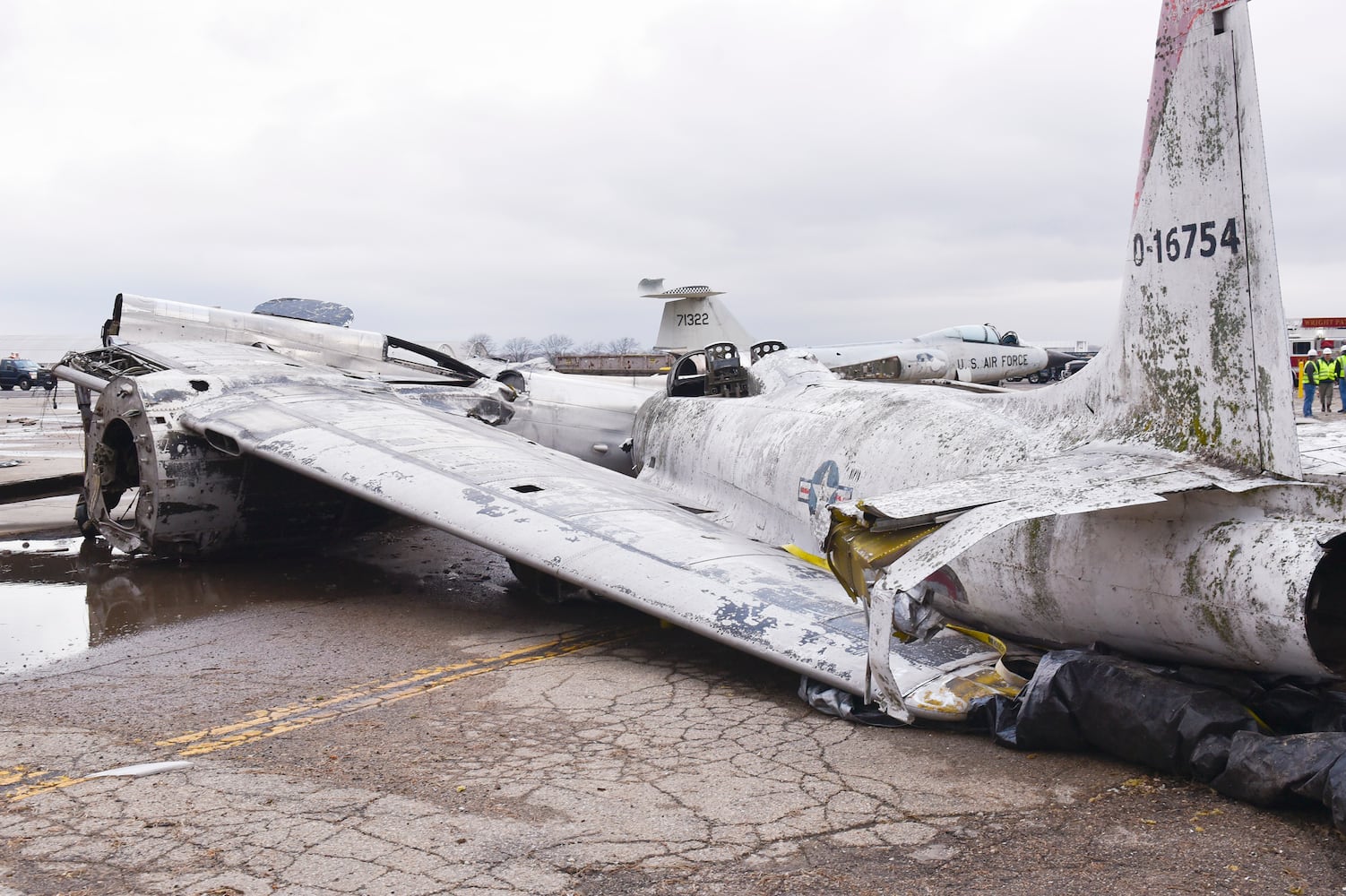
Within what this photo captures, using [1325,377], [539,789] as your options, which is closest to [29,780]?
[539,789]

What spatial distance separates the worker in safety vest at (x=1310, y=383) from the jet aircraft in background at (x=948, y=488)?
22.1 m

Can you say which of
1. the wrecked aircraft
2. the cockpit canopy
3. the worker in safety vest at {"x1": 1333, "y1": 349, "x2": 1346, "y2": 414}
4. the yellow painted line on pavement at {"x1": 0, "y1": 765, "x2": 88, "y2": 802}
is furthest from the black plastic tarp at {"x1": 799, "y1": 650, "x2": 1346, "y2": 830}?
the worker in safety vest at {"x1": 1333, "y1": 349, "x2": 1346, "y2": 414}

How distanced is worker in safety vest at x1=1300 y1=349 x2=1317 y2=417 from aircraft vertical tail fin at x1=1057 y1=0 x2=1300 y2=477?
24916mm

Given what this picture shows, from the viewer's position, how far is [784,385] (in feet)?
28.9

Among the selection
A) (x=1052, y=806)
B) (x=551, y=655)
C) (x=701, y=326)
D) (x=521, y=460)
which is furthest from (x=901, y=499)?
(x=701, y=326)

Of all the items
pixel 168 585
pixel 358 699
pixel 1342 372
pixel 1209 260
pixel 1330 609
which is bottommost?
pixel 168 585

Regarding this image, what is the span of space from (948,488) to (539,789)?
204 centimetres

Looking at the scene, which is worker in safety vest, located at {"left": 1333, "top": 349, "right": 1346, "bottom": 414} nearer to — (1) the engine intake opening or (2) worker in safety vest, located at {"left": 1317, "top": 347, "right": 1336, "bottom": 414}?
(2) worker in safety vest, located at {"left": 1317, "top": 347, "right": 1336, "bottom": 414}

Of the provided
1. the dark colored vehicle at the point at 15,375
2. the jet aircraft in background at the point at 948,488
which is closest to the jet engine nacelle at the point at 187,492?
the jet aircraft in background at the point at 948,488

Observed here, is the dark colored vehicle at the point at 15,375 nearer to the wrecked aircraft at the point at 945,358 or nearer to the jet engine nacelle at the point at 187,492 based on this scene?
the wrecked aircraft at the point at 945,358

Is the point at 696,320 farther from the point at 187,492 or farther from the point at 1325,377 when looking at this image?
the point at 187,492

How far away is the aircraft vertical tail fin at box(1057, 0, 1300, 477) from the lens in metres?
4.10

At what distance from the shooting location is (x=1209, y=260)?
14.0 feet

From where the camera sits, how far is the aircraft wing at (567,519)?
5.34 m
